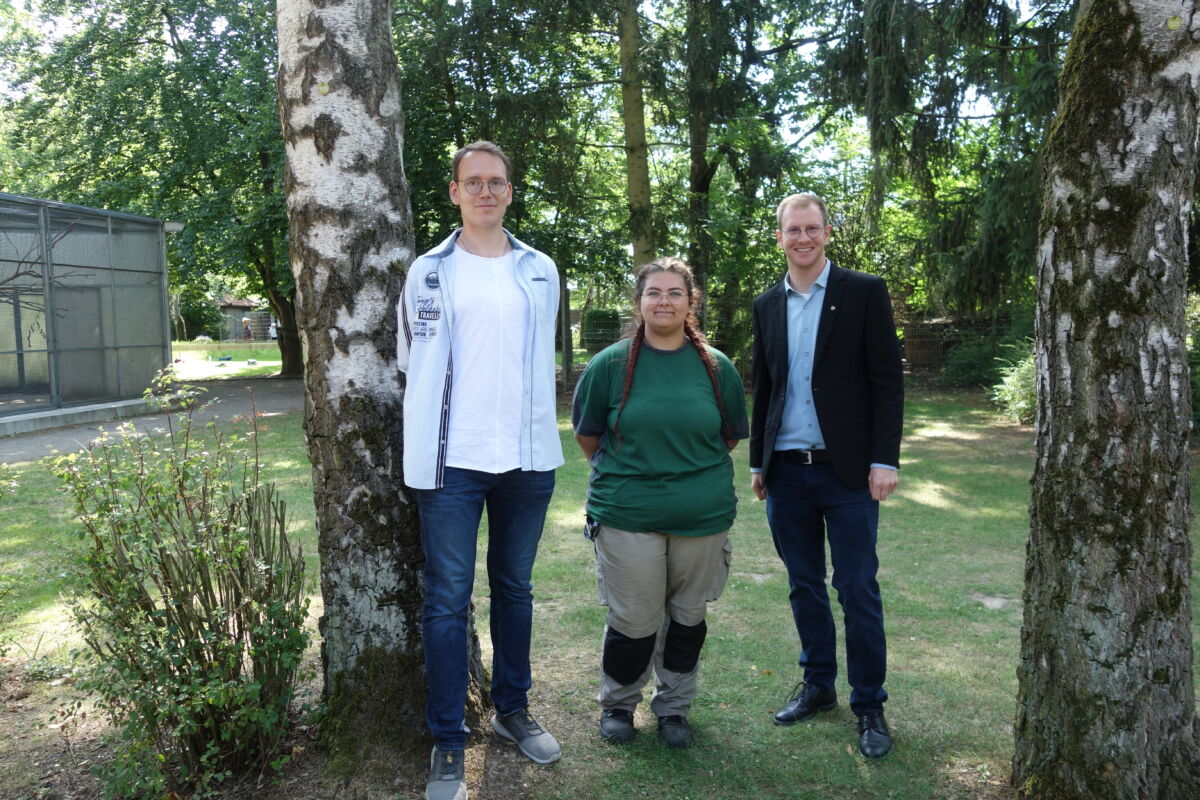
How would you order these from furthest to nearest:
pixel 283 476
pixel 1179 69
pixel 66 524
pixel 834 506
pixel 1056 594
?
pixel 283 476
pixel 66 524
pixel 834 506
pixel 1056 594
pixel 1179 69

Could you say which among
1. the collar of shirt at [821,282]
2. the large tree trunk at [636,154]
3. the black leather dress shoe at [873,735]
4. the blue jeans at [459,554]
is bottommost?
the black leather dress shoe at [873,735]

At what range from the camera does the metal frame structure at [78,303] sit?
14859 millimetres

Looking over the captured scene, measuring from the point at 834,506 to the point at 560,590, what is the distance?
8.83 ft

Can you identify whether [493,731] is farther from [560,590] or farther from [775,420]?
[560,590]

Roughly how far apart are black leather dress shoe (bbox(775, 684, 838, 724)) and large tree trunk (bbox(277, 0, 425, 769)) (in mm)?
1462

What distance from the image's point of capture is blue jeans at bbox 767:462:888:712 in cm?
352

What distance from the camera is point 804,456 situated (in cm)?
360

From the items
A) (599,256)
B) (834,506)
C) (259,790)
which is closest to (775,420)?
(834,506)

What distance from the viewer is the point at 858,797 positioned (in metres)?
3.22

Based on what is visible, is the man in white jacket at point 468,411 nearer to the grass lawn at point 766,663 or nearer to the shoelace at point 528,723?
the shoelace at point 528,723

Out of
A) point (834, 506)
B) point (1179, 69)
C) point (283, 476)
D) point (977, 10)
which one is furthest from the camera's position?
point (977, 10)

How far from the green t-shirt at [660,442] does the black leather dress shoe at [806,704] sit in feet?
3.03

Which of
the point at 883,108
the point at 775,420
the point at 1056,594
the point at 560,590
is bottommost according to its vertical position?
the point at 560,590

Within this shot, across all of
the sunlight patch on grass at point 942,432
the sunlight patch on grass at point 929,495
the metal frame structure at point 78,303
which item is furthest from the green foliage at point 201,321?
the sunlight patch on grass at point 929,495
